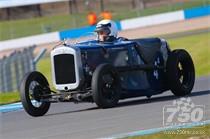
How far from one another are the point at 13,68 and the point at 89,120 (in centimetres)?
1088

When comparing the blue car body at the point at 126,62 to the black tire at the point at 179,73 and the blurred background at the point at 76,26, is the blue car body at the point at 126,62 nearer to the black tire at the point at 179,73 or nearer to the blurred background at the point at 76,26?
the black tire at the point at 179,73

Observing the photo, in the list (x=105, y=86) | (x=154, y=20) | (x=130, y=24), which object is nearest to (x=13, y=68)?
(x=105, y=86)

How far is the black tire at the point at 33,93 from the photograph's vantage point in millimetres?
12805

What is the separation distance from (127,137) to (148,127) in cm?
102

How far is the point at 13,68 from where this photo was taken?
22.1 meters

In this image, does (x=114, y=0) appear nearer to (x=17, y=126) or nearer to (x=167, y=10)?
(x=167, y=10)

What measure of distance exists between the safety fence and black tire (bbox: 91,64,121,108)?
8.61 metres

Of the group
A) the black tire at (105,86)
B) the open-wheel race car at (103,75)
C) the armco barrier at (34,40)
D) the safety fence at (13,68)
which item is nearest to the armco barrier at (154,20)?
the armco barrier at (34,40)

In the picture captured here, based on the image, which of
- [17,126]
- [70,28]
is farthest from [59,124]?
[70,28]

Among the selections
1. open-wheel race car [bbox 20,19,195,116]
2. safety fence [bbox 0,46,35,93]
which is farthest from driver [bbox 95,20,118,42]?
safety fence [bbox 0,46,35,93]

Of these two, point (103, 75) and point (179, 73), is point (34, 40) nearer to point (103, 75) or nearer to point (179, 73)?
point (179, 73)

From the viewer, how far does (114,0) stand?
51969 millimetres

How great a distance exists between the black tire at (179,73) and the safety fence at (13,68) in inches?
305

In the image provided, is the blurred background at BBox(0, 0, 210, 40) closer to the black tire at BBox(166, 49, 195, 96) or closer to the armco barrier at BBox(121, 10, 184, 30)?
the armco barrier at BBox(121, 10, 184, 30)
